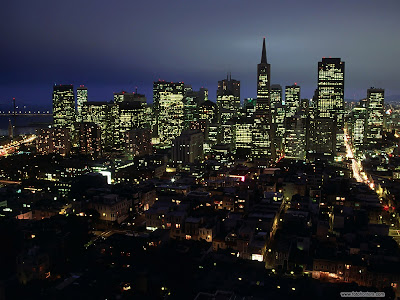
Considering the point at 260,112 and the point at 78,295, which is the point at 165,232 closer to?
the point at 78,295

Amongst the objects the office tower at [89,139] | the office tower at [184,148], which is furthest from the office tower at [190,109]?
the office tower at [184,148]

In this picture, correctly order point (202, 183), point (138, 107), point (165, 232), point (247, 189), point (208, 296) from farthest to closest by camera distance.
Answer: point (138, 107) → point (202, 183) → point (247, 189) → point (165, 232) → point (208, 296)

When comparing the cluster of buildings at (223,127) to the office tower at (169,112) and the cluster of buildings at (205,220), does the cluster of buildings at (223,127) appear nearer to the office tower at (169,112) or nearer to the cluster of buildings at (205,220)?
the office tower at (169,112)

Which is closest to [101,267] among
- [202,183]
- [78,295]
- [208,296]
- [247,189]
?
[78,295]

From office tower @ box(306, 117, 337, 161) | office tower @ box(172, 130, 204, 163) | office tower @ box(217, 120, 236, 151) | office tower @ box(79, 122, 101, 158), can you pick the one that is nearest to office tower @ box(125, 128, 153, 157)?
office tower @ box(79, 122, 101, 158)

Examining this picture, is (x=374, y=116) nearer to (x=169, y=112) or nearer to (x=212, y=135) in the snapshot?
(x=212, y=135)

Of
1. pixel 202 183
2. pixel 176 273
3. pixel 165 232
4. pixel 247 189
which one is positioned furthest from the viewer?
pixel 202 183

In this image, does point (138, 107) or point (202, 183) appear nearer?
point (202, 183)

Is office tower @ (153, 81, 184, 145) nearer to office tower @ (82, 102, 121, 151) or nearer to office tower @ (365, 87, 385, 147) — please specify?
office tower @ (82, 102, 121, 151)
